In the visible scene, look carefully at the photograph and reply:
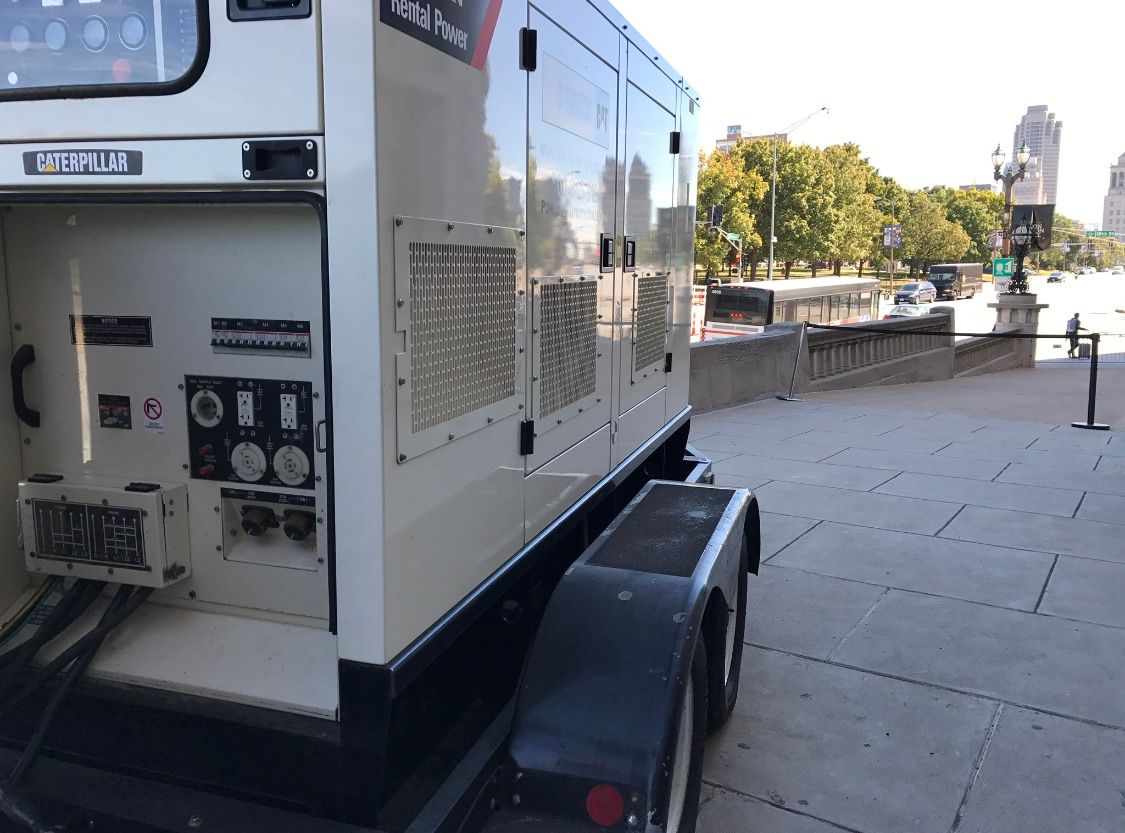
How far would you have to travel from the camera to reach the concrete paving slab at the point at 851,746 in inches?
136

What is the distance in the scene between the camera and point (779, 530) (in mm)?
6855

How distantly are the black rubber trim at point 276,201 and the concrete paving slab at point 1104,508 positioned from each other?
21.8 feet

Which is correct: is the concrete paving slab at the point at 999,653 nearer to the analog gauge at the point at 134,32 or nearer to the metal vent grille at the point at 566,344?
the metal vent grille at the point at 566,344

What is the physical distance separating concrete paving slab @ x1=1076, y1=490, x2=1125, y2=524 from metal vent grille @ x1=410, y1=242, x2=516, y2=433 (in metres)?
6.02

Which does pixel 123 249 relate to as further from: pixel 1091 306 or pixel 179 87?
pixel 1091 306

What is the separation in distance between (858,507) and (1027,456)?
3.14 m

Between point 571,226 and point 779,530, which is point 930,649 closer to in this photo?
point 779,530

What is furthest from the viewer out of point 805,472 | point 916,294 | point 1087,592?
point 916,294

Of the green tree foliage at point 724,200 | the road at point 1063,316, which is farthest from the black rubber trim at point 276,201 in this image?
the green tree foliage at point 724,200

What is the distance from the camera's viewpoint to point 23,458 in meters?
2.74

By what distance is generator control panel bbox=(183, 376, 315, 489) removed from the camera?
251 centimetres

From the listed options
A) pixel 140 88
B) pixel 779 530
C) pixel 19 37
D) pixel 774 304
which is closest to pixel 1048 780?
pixel 779 530

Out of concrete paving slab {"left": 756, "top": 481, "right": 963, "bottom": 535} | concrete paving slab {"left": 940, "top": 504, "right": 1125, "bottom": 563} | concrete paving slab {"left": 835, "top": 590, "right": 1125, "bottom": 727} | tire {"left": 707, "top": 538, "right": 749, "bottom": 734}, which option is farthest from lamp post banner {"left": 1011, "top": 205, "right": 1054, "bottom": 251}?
tire {"left": 707, "top": 538, "right": 749, "bottom": 734}

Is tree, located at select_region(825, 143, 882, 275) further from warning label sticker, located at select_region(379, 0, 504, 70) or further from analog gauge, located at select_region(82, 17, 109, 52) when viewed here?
analog gauge, located at select_region(82, 17, 109, 52)
